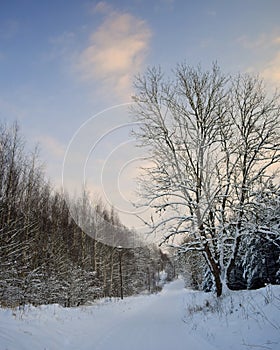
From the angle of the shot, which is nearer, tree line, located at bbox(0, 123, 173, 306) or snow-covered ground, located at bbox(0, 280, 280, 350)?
snow-covered ground, located at bbox(0, 280, 280, 350)

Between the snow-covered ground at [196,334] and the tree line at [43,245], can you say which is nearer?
the snow-covered ground at [196,334]

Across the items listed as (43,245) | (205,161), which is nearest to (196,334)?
(205,161)

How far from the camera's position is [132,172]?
41.3 ft

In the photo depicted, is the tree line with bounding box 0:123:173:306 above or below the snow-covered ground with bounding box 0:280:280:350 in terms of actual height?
above

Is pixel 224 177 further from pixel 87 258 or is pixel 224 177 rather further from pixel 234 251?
pixel 87 258

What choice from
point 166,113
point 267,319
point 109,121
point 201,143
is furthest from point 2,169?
point 267,319

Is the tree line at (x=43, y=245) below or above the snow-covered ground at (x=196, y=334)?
above

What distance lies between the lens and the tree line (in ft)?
51.7

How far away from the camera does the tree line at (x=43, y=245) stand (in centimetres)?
1575

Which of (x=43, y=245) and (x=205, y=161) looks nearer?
(x=205, y=161)

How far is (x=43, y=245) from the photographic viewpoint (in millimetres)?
21984

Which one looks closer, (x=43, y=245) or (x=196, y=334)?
(x=196, y=334)

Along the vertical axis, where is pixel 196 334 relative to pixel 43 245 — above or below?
below

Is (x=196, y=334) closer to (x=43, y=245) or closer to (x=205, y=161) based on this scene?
(x=205, y=161)
